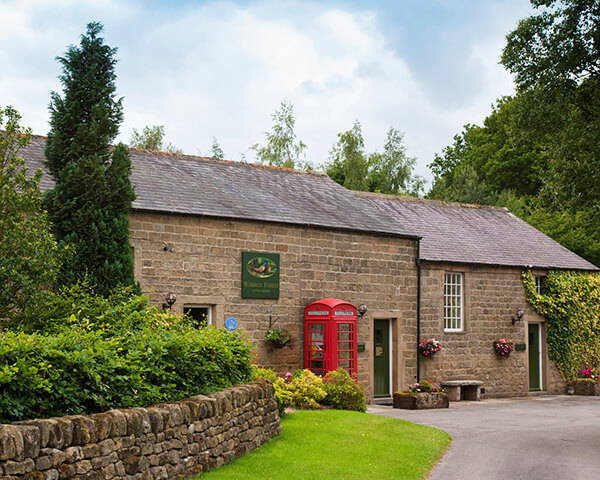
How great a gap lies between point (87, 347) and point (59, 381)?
850mm

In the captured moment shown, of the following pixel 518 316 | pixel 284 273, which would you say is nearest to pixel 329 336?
pixel 284 273

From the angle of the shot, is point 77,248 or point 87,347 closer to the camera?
point 87,347

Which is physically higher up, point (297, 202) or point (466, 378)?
point (297, 202)

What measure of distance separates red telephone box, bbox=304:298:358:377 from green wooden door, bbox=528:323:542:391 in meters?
9.17

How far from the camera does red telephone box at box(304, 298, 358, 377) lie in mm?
20984

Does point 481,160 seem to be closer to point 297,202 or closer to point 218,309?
point 297,202

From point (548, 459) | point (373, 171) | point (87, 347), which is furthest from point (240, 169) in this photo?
point (373, 171)

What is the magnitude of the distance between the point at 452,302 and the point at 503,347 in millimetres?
2318

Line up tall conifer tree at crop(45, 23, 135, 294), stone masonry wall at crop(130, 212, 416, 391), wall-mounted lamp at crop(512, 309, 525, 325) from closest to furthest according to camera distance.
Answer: tall conifer tree at crop(45, 23, 135, 294) < stone masonry wall at crop(130, 212, 416, 391) < wall-mounted lamp at crop(512, 309, 525, 325)

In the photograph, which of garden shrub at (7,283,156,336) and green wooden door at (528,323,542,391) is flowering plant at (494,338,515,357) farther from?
garden shrub at (7,283,156,336)

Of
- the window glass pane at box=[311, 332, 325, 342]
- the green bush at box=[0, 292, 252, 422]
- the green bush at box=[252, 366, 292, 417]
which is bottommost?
the green bush at box=[252, 366, 292, 417]

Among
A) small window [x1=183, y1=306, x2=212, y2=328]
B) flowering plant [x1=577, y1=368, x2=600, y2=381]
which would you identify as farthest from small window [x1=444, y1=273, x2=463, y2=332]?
small window [x1=183, y1=306, x2=212, y2=328]

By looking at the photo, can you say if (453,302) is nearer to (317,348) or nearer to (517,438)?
(317,348)

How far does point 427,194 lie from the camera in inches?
2109
